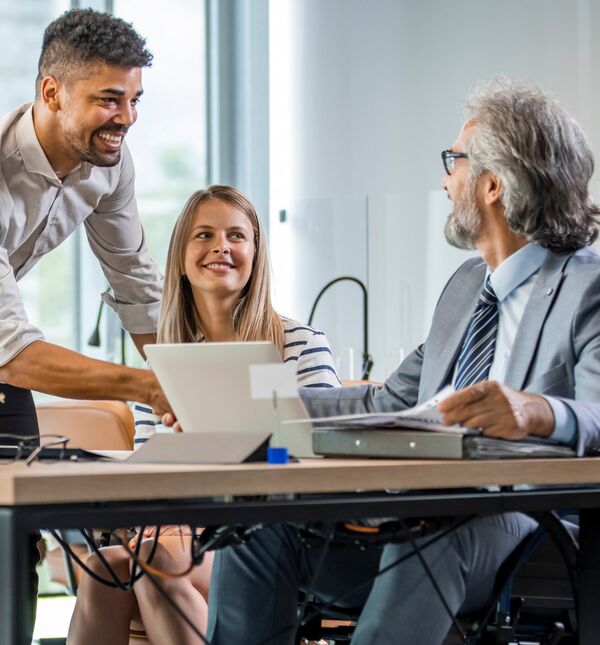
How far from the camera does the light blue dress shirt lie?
1.92 m

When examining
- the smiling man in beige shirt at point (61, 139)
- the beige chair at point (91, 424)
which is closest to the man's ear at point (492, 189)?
the smiling man in beige shirt at point (61, 139)

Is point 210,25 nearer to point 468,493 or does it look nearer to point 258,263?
point 258,263

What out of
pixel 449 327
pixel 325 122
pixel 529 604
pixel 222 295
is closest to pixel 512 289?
pixel 449 327

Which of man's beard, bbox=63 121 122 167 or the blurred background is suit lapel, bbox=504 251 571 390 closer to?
man's beard, bbox=63 121 122 167

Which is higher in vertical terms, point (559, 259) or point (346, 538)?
point (559, 259)

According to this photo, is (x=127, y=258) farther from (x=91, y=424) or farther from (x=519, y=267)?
(x=519, y=267)

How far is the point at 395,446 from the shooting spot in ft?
4.42

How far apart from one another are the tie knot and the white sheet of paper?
2.25 feet

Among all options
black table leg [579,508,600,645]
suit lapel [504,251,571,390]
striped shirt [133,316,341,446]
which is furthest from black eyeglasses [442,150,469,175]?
black table leg [579,508,600,645]

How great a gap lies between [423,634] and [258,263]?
134cm

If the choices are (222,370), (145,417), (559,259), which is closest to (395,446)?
(222,370)

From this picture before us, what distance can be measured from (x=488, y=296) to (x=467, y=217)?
0.16 metres

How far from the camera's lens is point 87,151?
2529mm

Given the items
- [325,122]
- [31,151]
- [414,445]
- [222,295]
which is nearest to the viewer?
[414,445]
